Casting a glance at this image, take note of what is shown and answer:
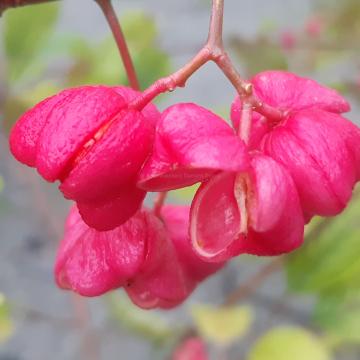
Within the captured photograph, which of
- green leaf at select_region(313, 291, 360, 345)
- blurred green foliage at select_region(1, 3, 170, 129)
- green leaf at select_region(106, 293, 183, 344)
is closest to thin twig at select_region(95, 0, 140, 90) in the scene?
blurred green foliage at select_region(1, 3, 170, 129)

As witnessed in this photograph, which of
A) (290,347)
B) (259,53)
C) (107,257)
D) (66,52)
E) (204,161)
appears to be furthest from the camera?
(66,52)

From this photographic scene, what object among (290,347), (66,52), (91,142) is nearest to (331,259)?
(290,347)

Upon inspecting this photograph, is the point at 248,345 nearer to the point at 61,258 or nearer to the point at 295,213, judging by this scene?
the point at 61,258

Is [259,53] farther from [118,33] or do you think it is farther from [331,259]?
[118,33]

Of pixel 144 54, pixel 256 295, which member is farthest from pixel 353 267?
pixel 256 295

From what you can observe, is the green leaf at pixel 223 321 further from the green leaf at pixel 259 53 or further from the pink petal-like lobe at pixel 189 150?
the pink petal-like lobe at pixel 189 150

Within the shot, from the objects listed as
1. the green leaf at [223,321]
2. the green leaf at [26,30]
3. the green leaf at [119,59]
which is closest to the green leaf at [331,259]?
the green leaf at [223,321]

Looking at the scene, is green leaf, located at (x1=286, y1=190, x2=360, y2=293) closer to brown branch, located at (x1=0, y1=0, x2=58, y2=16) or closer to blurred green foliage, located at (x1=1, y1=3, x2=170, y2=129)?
blurred green foliage, located at (x1=1, y1=3, x2=170, y2=129)
